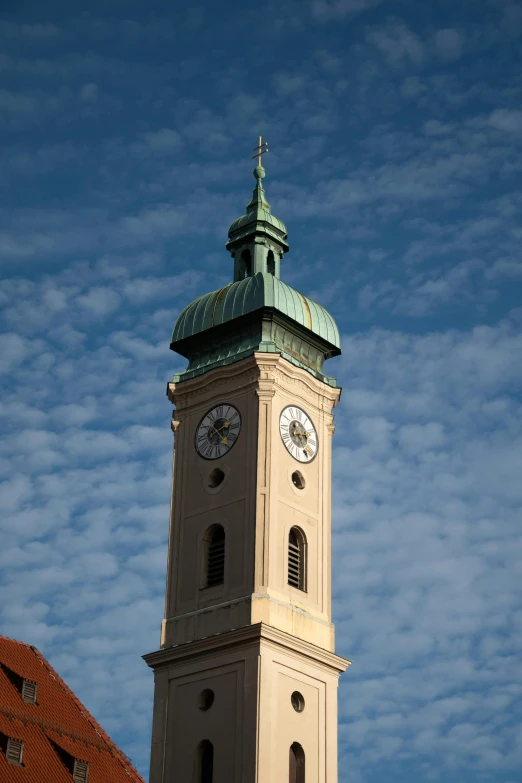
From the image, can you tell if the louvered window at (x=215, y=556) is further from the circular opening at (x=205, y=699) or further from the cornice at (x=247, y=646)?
the circular opening at (x=205, y=699)

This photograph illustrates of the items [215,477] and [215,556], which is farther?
[215,477]

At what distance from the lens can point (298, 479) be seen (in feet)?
191

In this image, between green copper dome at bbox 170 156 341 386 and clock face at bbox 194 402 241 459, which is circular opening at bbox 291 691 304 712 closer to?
clock face at bbox 194 402 241 459

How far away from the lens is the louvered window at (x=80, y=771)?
48.3 m

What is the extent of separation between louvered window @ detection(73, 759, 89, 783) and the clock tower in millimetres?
5137

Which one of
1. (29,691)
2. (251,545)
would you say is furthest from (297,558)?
(29,691)

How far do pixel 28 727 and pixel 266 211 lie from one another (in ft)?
78.1

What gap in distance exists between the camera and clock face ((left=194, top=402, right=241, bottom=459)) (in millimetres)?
58188

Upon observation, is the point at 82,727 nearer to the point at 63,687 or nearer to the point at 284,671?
the point at 63,687

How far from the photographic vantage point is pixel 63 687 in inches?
2062

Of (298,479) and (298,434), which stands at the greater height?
(298,434)

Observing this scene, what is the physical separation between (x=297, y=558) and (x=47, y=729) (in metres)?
11.4

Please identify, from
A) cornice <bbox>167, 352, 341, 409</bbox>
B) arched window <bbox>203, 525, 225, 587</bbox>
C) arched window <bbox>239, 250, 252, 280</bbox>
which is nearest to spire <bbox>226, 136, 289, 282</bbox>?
arched window <bbox>239, 250, 252, 280</bbox>

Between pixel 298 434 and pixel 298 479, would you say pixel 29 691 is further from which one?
pixel 298 434
